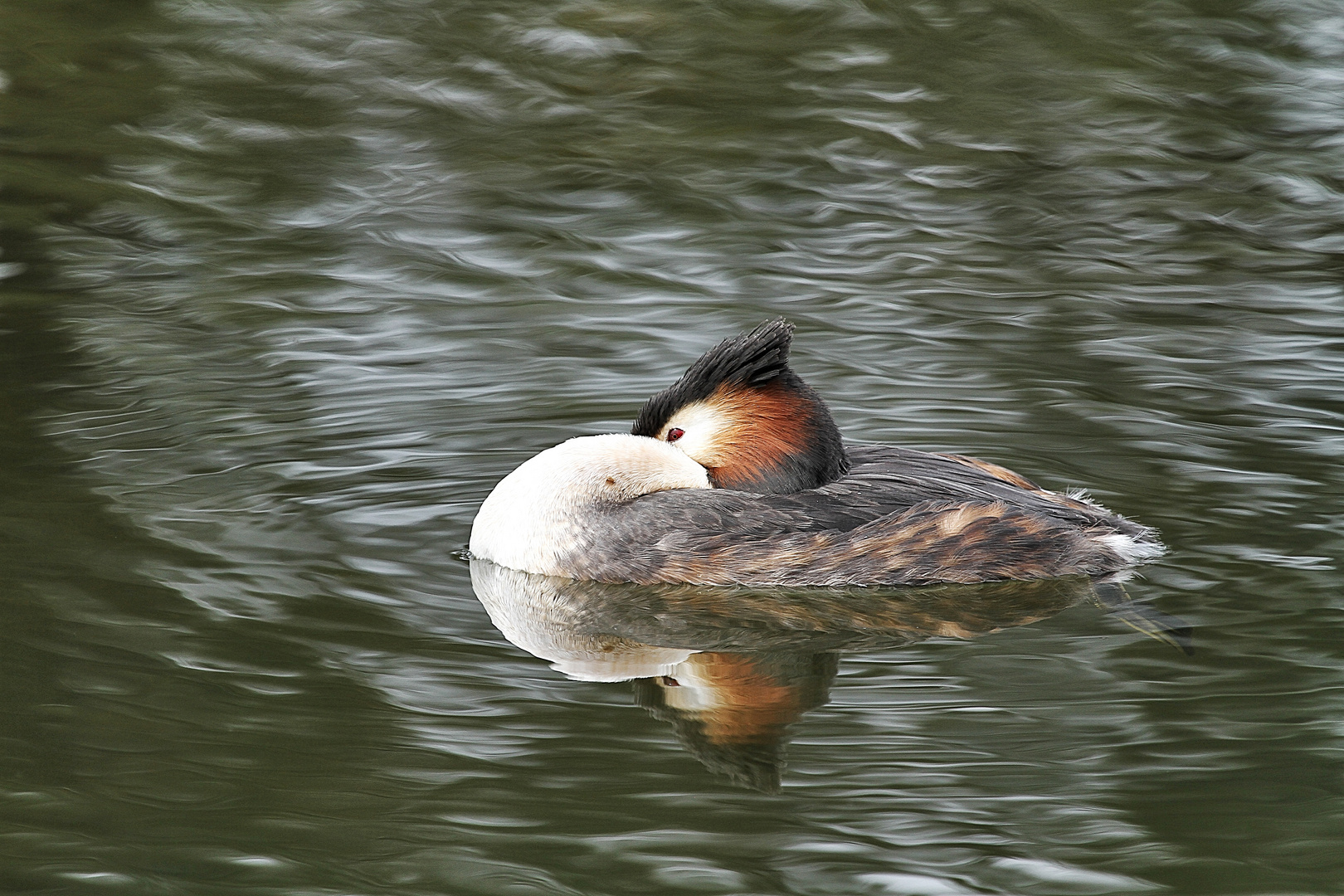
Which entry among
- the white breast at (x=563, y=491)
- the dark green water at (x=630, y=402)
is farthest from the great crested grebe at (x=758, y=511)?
the dark green water at (x=630, y=402)

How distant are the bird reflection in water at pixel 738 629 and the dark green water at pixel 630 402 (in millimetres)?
34

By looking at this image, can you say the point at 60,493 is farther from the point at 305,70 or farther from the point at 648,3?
the point at 648,3

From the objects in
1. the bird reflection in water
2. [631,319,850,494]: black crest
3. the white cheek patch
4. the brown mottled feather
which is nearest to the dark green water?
the bird reflection in water

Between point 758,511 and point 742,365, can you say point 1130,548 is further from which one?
point 742,365

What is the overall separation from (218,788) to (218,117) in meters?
8.22

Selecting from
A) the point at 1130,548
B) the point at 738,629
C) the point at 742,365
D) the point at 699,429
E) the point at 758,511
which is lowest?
the point at 738,629

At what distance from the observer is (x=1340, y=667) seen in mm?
4785

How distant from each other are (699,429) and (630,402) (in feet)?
5.66

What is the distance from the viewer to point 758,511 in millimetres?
5508

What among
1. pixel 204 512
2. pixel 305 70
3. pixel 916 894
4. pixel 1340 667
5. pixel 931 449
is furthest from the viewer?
pixel 305 70

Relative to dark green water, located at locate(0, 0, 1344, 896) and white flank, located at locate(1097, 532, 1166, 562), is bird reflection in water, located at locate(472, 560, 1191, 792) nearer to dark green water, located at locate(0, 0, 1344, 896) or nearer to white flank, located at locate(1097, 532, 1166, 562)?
dark green water, located at locate(0, 0, 1344, 896)

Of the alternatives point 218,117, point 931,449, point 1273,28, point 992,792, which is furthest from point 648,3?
point 992,792

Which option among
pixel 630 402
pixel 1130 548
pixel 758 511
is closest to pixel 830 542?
pixel 758 511

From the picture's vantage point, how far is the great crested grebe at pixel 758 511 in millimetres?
5477
